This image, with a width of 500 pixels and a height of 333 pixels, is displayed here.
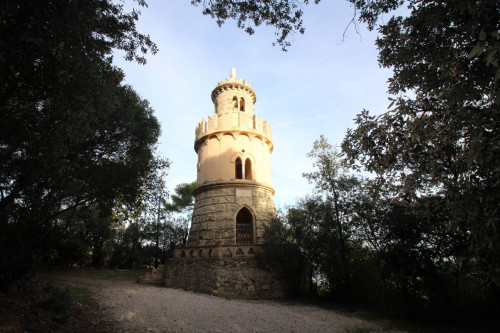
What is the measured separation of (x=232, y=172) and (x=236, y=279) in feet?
20.4

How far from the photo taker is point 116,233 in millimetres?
24125

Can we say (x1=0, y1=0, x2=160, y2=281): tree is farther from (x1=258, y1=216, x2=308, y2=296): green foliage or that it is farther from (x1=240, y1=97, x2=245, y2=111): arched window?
(x1=240, y1=97, x2=245, y2=111): arched window

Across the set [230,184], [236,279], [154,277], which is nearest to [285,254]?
[236,279]

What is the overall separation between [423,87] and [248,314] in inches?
302

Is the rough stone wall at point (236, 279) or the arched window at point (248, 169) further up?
the arched window at point (248, 169)

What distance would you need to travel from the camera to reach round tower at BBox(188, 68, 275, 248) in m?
15.2

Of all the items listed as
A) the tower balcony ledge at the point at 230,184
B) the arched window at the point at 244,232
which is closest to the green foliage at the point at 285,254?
the arched window at the point at 244,232

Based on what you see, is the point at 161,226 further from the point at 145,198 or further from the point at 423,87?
the point at 423,87

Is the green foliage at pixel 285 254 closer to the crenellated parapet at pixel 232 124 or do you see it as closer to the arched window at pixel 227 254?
the arched window at pixel 227 254

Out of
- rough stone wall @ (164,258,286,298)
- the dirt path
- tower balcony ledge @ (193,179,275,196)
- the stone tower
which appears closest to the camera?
the dirt path

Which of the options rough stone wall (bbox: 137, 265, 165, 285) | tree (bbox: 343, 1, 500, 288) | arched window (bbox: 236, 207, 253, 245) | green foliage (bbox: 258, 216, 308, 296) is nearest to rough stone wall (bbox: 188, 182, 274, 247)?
arched window (bbox: 236, 207, 253, 245)

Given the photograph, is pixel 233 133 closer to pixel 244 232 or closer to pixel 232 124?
pixel 232 124

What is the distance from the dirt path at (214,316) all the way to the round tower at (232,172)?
441cm

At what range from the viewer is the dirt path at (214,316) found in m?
7.04
